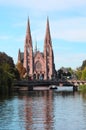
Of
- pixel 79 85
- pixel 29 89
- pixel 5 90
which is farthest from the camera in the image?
pixel 79 85

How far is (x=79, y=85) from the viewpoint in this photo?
187 meters

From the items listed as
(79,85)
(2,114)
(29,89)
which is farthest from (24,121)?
(79,85)

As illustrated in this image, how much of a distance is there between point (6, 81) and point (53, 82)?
6070cm

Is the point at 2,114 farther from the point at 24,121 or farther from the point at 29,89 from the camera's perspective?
the point at 29,89

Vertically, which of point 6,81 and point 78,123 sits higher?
point 6,81

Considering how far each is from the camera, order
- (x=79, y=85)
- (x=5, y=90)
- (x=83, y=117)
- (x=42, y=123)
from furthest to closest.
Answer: (x=79, y=85), (x=5, y=90), (x=83, y=117), (x=42, y=123)

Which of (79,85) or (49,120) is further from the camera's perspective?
(79,85)

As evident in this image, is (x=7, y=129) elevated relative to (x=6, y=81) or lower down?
lower down

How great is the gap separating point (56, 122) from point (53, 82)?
124865 millimetres

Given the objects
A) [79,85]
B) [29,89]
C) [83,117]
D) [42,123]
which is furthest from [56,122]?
[79,85]

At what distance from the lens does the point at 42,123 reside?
163ft

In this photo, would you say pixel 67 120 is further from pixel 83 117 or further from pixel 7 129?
pixel 7 129

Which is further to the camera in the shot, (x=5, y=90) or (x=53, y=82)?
(x=53, y=82)

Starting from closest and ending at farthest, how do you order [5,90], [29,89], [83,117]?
1. [83,117]
2. [5,90]
3. [29,89]
